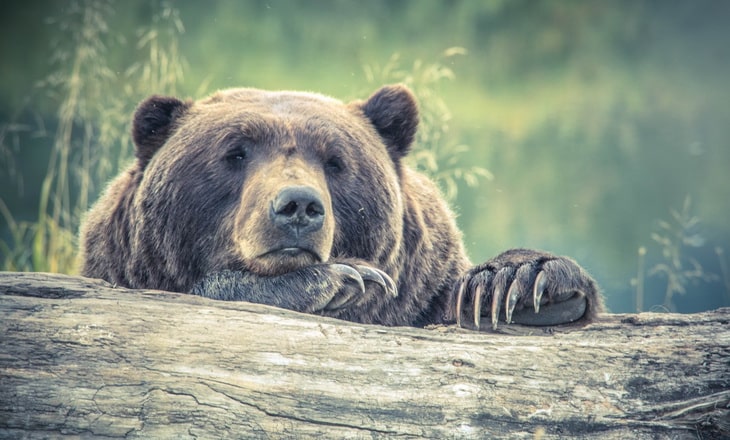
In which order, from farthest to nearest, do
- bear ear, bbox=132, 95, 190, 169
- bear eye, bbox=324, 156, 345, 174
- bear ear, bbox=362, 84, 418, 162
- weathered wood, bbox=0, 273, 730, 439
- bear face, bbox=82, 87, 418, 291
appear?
1. bear ear, bbox=362, 84, 418, 162
2. bear ear, bbox=132, 95, 190, 169
3. bear eye, bbox=324, 156, 345, 174
4. bear face, bbox=82, 87, 418, 291
5. weathered wood, bbox=0, 273, 730, 439

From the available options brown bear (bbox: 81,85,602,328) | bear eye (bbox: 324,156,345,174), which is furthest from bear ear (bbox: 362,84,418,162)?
bear eye (bbox: 324,156,345,174)

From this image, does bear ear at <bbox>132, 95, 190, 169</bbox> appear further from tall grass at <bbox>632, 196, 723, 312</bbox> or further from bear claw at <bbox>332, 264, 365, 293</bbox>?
tall grass at <bbox>632, 196, 723, 312</bbox>

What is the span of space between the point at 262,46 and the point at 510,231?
4276 millimetres

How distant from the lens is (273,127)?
3.85 meters

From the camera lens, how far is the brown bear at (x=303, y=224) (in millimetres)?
3361

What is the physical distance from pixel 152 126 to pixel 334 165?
1.03 m

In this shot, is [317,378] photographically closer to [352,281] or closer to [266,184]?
[352,281]

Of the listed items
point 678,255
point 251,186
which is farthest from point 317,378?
point 678,255

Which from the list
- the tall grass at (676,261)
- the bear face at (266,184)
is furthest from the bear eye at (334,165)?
the tall grass at (676,261)

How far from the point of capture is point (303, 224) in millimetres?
3305

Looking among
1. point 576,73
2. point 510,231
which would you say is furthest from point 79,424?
point 576,73

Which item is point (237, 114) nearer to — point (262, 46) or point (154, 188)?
point (154, 188)

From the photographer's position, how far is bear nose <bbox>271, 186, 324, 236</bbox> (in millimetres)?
3258

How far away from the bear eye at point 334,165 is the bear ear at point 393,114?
0.62 meters
